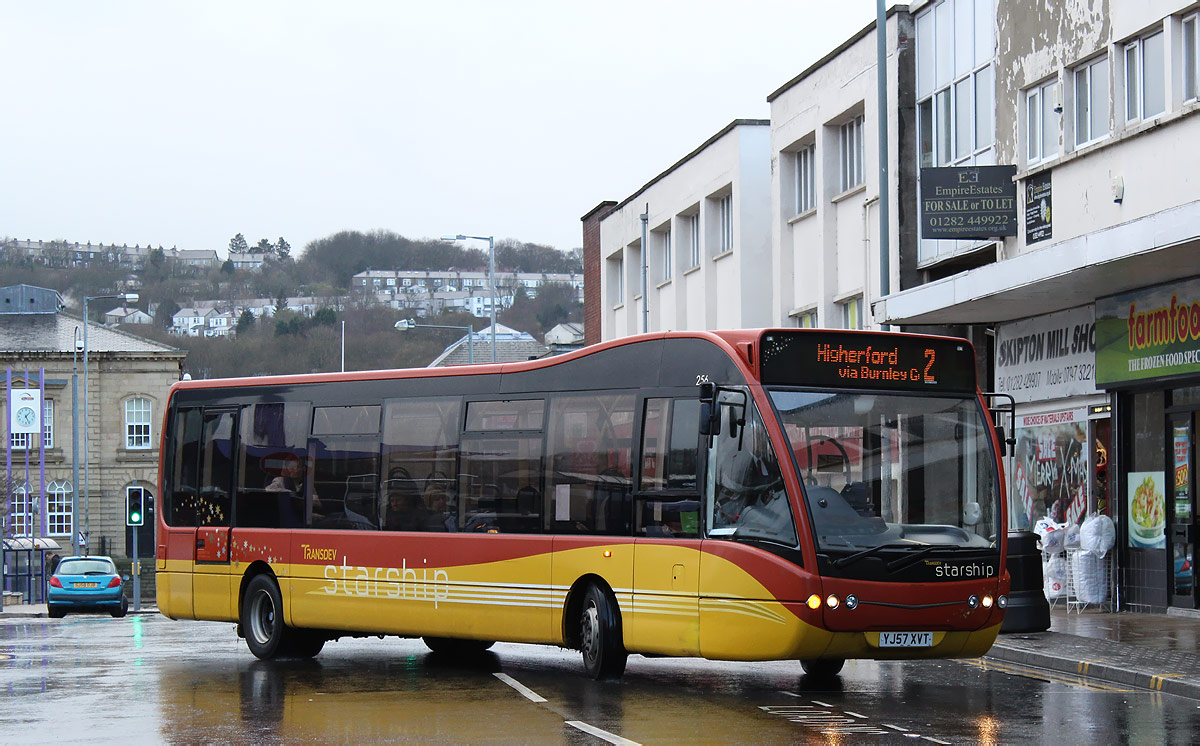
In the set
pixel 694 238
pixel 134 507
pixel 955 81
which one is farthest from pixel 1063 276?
pixel 134 507

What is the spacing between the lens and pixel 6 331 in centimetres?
8494

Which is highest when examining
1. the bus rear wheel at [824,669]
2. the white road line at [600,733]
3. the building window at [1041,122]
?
the building window at [1041,122]

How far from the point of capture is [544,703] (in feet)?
40.5

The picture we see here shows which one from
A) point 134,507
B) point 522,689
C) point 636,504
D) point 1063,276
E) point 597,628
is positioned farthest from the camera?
point 134,507

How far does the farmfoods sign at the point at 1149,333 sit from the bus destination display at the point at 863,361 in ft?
25.9

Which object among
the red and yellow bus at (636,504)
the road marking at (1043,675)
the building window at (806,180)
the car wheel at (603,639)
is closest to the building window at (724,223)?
the building window at (806,180)

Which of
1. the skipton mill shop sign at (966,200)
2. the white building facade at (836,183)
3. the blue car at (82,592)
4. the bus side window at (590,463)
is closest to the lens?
the bus side window at (590,463)

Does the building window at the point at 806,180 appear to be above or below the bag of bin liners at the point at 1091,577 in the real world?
above

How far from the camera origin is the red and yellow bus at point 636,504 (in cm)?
1244

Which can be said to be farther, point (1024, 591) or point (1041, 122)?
point (1041, 122)

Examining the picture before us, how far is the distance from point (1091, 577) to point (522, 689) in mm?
11399

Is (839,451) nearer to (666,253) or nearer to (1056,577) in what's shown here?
(1056,577)

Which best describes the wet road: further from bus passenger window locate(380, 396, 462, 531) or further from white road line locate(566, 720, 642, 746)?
bus passenger window locate(380, 396, 462, 531)

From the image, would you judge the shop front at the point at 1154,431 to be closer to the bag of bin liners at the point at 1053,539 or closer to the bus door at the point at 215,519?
the bag of bin liners at the point at 1053,539
